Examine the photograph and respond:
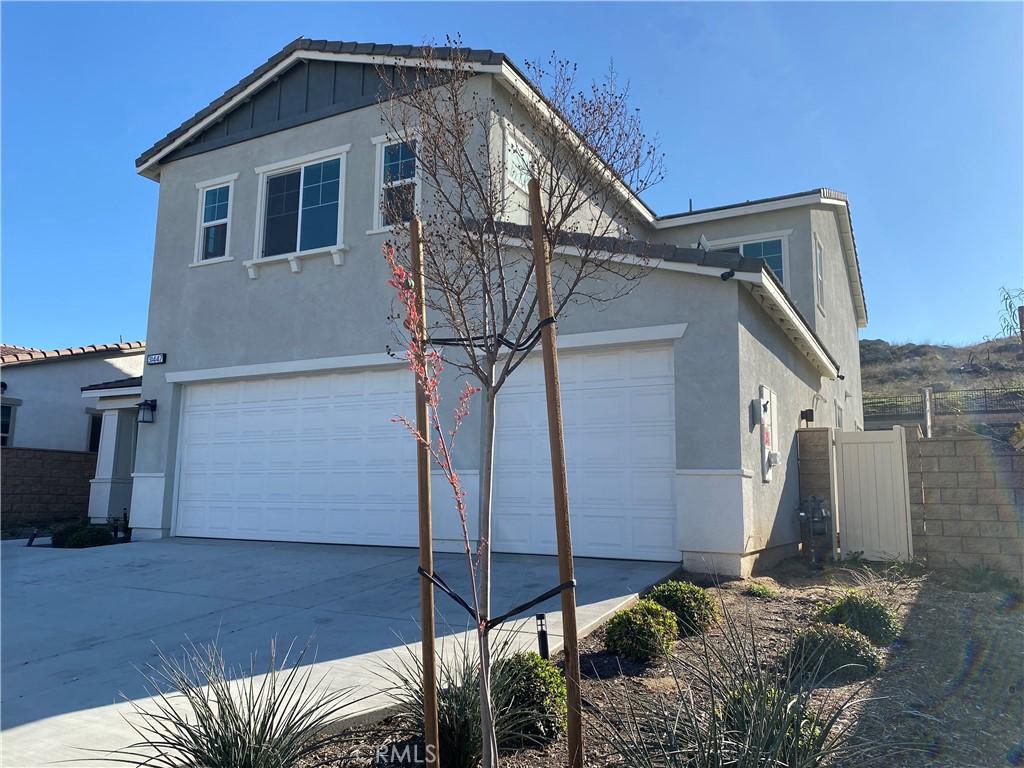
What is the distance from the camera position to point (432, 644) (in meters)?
3.29

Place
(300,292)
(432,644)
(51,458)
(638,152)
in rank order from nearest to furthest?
(432,644) < (638,152) < (300,292) < (51,458)

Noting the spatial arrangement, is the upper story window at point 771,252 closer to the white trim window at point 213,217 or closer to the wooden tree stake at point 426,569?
the white trim window at point 213,217

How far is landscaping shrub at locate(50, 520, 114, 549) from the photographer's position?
12953 mm

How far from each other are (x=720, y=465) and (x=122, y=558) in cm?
854

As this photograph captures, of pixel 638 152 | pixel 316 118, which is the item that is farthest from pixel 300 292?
pixel 638 152

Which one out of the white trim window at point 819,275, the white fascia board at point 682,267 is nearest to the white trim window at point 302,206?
A: the white fascia board at point 682,267

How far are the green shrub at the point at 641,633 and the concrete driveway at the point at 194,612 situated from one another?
474 millimetres

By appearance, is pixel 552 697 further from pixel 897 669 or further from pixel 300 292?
pixel 300 292

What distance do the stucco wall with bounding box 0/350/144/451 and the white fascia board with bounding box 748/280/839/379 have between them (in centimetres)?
1688

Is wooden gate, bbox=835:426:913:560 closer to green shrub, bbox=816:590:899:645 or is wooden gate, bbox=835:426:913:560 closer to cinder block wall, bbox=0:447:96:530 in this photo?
green shrub, bbox=816:590:899:645

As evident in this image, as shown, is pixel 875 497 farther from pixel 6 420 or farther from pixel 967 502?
pixel 6 420

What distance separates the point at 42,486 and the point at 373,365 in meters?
11.5

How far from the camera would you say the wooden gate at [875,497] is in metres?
10.6

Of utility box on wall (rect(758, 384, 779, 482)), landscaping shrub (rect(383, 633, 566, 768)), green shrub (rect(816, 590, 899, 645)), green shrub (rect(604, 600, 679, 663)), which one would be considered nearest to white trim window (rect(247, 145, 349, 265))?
utility box on wall (rect(758, 384, 779, 482))
